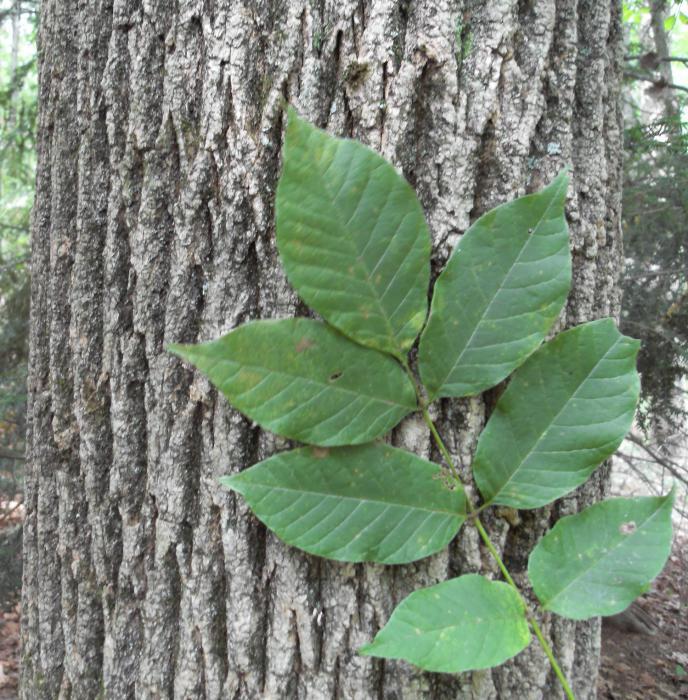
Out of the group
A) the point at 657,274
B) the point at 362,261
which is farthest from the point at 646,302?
the point at 362,261

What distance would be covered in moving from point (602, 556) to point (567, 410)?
158mm

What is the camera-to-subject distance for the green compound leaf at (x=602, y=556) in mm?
632

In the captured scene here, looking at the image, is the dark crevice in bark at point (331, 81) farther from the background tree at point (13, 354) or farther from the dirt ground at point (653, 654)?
the dirt ground at point (653, 654)

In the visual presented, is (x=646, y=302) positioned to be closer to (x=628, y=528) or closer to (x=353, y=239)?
→ (x=628, y=528)

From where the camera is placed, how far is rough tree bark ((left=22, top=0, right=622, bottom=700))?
708mm

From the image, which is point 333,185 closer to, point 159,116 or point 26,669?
point 159,116

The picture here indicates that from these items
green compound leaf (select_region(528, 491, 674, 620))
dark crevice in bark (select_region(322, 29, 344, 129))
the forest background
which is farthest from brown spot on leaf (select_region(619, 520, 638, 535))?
the forest background

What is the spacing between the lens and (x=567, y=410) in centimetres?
66

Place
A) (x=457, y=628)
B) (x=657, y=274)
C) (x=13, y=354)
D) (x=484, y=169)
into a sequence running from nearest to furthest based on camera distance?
1. (x=457, y=628)
2. (x=484, y=169)
3. (x=657, y=274)
4. (x=13, y=354)

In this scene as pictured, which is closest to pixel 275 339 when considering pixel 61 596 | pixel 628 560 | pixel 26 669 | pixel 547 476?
pixel 547 476

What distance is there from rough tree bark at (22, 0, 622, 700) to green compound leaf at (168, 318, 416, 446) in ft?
0.23

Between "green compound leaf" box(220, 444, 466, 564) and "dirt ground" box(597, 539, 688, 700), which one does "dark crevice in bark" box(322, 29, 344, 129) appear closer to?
"green compound leaf" box(220, 444, 466, 564)

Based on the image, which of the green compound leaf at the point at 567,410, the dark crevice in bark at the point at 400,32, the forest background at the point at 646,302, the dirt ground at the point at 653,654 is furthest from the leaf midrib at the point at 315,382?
the dirt ground at the point at 653,654

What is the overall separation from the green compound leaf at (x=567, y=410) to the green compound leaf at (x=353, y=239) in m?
0.15
